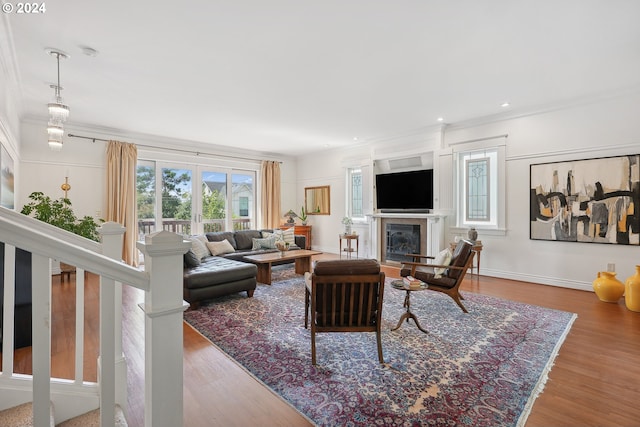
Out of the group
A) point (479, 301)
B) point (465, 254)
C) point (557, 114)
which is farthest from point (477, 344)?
point (557, 114)

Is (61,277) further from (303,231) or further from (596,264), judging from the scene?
(596,264)

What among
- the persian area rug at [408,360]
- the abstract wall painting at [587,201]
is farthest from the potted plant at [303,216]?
the abstract wall painting at [587,201]

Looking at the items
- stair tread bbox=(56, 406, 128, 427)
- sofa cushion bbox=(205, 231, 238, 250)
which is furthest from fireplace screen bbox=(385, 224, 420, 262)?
stair tread bbox=(56, 406, 128, 427)

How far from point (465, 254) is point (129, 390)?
3385 mm

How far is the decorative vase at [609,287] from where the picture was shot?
3.90m

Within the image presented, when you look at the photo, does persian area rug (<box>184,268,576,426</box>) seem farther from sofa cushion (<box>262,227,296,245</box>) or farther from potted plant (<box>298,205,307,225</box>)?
potted plant (<box>298,205,307,225</box>)

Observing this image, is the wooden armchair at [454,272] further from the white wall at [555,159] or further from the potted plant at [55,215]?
the potted plant at [55,215]

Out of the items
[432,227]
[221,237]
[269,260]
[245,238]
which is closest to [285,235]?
[245,238]

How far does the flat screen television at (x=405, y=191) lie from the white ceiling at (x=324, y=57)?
1374 millimetres

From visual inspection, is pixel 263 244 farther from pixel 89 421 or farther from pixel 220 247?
pixel 89 421

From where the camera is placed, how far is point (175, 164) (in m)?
7.07

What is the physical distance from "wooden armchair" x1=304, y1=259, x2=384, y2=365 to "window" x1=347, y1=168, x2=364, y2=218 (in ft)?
17.2

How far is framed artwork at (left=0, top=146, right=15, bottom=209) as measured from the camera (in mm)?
3294

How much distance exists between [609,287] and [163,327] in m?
5.18
